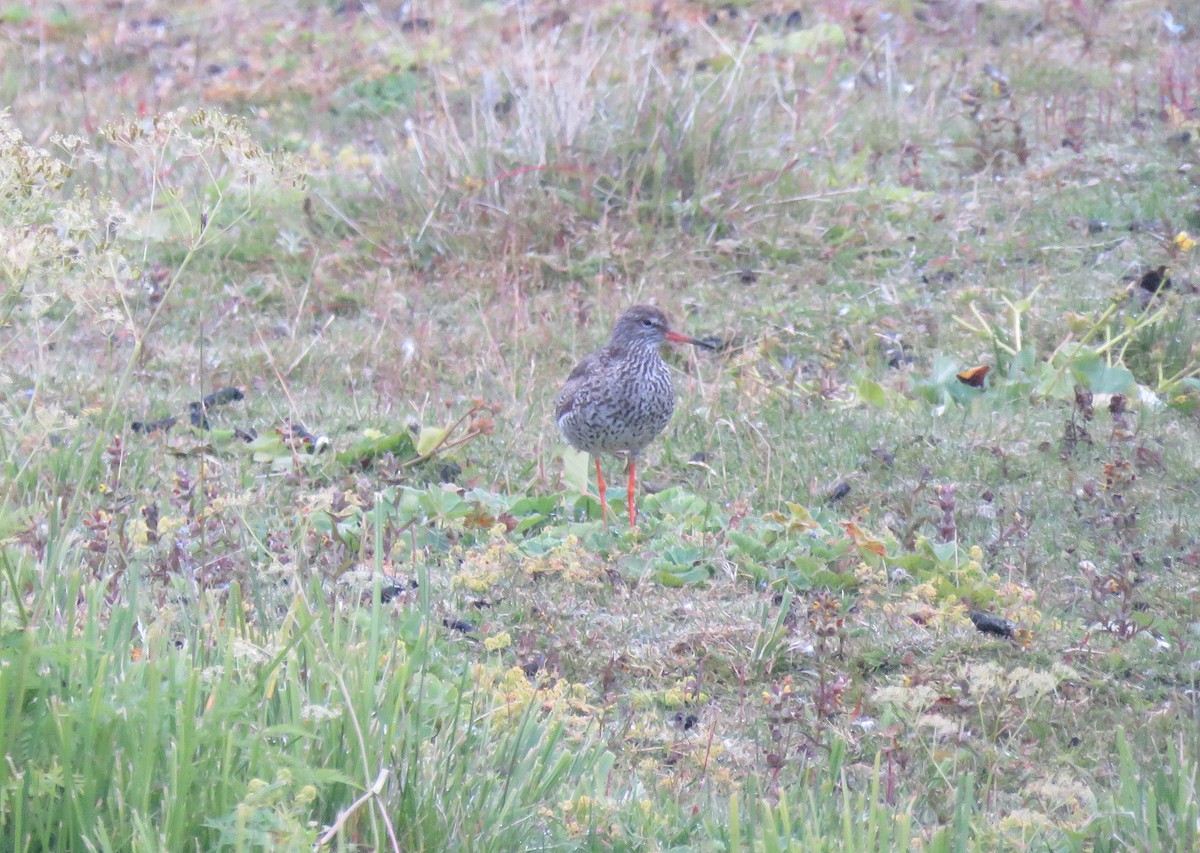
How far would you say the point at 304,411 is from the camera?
7277mm

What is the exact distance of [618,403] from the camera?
6188mm

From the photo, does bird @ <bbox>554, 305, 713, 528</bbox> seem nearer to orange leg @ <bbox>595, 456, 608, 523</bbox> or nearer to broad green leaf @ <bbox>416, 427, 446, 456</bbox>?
orange leg @ <bbox>595, 456, 608, 523</bbox>

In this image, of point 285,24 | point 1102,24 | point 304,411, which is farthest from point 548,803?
point 285,24

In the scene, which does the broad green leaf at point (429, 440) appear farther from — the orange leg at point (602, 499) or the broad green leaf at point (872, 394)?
the broad green leaf at point (872, 394)

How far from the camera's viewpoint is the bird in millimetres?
6215

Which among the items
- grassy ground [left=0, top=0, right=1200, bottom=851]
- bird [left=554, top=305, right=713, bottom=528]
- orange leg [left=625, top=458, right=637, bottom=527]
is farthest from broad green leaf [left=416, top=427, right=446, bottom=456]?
orange leg [left=625, top=458, right=637, bottom=527]

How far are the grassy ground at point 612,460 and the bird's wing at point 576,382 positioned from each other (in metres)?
0.33

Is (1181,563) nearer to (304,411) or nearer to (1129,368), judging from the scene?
(1129,368)

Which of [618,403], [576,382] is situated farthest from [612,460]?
[618,403]

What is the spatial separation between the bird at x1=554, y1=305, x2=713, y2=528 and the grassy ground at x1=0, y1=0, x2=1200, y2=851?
0.98ft

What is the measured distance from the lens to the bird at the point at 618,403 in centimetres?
621

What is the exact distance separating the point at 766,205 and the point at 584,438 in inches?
127

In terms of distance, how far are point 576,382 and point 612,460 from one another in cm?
60

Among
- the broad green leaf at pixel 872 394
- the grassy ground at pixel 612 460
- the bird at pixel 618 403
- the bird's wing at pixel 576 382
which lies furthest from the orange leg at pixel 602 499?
the broad green leaf at pixel 872 394
